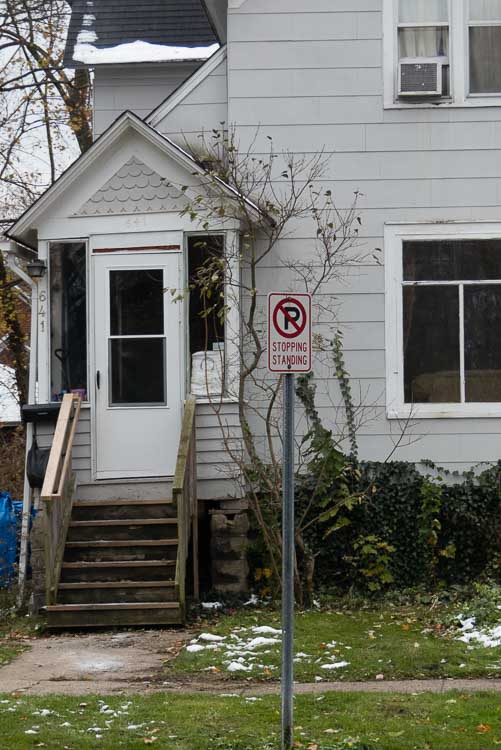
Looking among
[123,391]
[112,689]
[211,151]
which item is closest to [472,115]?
[211,151]

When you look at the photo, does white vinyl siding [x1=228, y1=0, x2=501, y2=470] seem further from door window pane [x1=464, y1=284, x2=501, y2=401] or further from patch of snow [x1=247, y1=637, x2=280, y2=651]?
patch of snow [x1=247, y1=637, x2=280, y2=651]

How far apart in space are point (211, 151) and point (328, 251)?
1.87 m

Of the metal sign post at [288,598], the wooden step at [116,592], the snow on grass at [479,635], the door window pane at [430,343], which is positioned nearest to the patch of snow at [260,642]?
the wooden step at [116,592]

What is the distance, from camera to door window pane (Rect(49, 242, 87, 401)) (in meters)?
13.1

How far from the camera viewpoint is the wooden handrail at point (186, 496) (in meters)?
11.2

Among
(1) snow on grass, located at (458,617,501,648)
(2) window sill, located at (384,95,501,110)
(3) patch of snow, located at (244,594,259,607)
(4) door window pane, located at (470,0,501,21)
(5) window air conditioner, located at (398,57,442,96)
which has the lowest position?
A: (3) patch of snow, located at (244,594,259,607)

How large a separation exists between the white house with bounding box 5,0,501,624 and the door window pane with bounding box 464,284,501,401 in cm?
2

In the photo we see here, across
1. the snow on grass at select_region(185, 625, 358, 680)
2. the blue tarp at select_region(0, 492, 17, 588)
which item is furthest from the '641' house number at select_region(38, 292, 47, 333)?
the snow on grass at select_region(185, 625, 358, 680)

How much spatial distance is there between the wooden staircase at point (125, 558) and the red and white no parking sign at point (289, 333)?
14.4 ft

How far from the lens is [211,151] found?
536 inches

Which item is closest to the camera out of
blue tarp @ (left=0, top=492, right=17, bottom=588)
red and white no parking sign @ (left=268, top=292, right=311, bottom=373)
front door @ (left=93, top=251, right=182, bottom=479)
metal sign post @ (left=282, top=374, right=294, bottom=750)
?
metal sign post @ (left=282, top=374, right=294, bottom=750)

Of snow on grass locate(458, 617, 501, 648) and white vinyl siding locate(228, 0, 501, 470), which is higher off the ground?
white vinyl siding locate(228, 0, 501, 470)

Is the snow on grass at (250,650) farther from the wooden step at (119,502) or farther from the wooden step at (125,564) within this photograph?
the wooden step at (119,502)

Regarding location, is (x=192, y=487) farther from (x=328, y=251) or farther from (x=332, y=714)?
(x=332, y=714)
